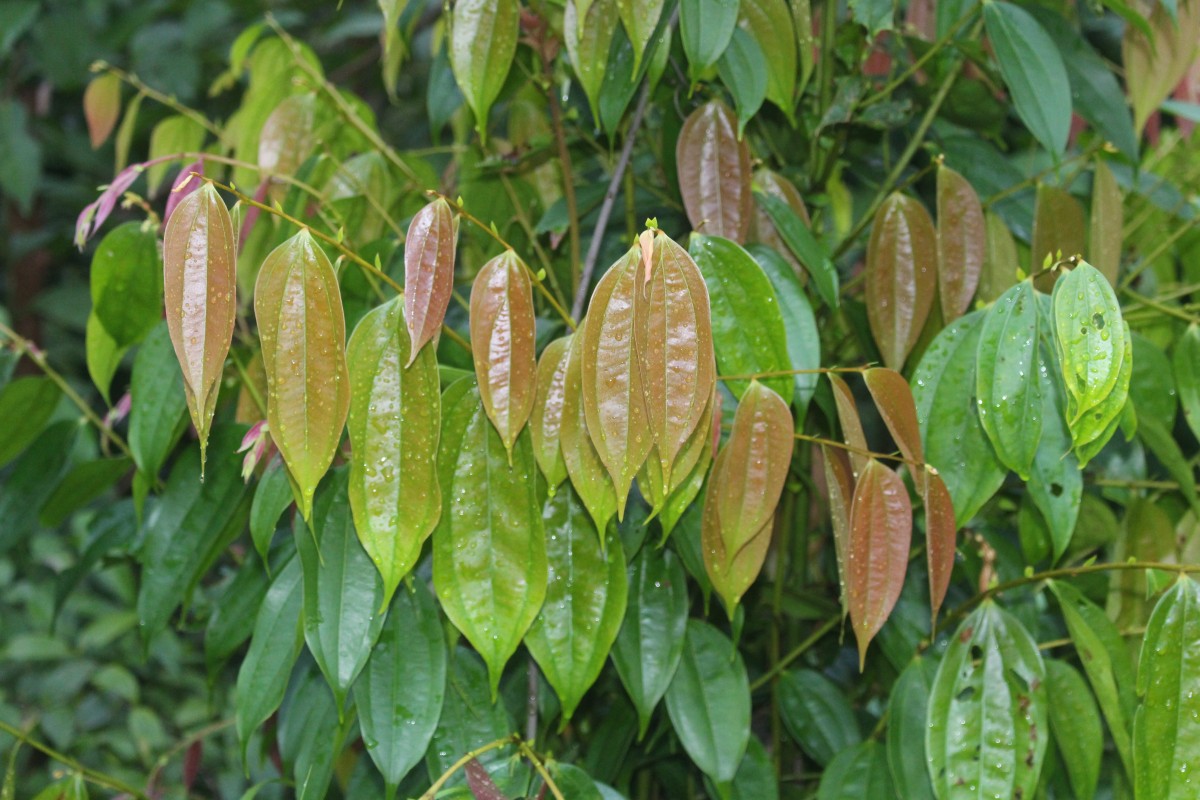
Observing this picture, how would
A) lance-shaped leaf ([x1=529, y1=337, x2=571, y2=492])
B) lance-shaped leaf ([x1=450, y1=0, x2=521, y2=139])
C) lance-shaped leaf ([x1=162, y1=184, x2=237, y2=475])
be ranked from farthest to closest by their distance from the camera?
lance-shaped leaf ([x1=450, y1=0, x2=521, y2=139])
lance-shaped leaf ([x1=529, y1=337, x2=571, y2=492])
lance-shaped leaf ([x1=162, y1=184, x2=237, y2=475])

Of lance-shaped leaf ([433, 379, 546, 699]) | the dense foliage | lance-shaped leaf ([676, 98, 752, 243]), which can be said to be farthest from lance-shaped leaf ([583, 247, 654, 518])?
lance-shaped leaf ([676, 98, 752, 243])

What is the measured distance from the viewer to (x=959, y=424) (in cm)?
68

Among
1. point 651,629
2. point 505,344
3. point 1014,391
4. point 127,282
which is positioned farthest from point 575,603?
point 127,282

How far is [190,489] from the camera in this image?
2.68 ft

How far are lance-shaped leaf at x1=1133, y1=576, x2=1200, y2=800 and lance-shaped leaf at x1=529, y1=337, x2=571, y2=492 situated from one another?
0.33 meters

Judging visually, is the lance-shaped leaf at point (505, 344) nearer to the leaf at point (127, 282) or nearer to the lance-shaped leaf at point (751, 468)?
the lance-shaped leaf at point (751, 468)

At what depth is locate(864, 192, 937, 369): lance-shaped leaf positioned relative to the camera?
764 millimetres

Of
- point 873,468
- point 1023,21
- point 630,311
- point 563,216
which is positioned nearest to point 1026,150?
point 1023,21

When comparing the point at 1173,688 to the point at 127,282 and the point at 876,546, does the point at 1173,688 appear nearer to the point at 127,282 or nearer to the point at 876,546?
the point at 876,546

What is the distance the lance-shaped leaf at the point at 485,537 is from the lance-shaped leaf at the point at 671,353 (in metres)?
0.14

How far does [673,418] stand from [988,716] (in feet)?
1.02

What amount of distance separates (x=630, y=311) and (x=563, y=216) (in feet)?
1.07

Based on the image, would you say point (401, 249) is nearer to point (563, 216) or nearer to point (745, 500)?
point (563, 216)

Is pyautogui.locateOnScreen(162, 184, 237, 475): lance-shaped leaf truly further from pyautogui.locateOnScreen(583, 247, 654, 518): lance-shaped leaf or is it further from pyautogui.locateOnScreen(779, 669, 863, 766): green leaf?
pyautogui.locateOnScreen(779, 669, 863, 766): green leaf
